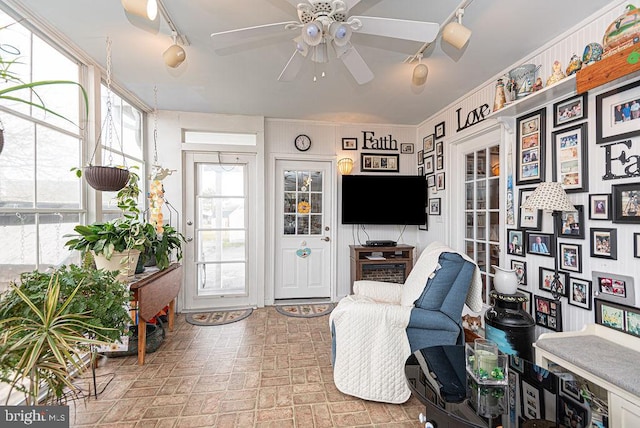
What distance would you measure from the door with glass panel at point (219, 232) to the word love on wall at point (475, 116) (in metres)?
2.45

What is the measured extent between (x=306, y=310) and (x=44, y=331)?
2739 millimetres

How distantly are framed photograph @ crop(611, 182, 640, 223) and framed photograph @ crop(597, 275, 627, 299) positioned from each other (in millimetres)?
348

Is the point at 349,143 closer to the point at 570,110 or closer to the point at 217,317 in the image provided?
the point at 570,110

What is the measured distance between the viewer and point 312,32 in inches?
51.4

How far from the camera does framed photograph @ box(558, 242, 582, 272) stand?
185 centimetres

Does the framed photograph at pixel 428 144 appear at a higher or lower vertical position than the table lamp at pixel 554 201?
higher

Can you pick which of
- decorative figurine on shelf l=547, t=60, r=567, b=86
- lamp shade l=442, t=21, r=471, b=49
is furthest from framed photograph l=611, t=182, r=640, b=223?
lamp shade l=442, t=21, r=471, b=49

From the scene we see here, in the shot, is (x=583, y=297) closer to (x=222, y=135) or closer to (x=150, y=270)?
(x=150, y=270)

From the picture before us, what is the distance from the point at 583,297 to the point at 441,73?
78.5 inches

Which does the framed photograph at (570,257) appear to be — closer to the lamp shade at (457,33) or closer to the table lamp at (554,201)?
the table lamp at (554,201)

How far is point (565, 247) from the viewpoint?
193 cm

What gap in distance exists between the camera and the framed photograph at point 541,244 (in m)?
2.03

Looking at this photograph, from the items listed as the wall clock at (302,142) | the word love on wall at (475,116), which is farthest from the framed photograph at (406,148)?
the wall clock at (302,142)

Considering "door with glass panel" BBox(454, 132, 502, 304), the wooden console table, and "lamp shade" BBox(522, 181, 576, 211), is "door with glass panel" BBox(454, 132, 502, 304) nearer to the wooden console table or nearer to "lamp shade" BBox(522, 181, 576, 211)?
"lamp shade" BBox(522, 181, 576, 211)
